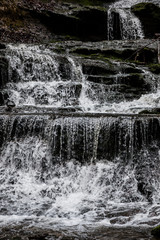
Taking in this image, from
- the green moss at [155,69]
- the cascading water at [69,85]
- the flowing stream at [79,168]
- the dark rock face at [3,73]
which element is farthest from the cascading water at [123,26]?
the dark rock face at [3,73]

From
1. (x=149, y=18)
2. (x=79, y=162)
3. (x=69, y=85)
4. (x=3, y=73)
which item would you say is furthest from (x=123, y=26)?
(x=79, y=162)

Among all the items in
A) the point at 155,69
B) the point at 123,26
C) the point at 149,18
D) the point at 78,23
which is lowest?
the point at 155,69

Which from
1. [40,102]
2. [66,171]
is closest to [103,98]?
[40,102]

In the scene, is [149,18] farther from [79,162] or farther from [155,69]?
[79,162]

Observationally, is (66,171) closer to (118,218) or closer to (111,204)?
(111,204)

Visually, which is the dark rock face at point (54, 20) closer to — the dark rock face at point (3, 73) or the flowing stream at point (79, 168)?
the dark rock face at point (3, 73)

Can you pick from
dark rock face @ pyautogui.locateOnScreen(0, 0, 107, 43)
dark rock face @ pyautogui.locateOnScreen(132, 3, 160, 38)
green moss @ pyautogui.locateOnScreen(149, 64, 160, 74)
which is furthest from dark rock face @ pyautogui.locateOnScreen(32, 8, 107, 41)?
green moss @ pyautogui.locateOnScreen(149, 64, 160, 74)

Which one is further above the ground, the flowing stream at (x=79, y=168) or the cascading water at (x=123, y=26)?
the cascading water at (x=123, y=26)

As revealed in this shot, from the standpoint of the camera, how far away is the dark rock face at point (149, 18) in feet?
55.1

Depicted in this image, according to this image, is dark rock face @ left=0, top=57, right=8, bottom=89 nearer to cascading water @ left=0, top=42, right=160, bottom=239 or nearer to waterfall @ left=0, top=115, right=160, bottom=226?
cascading water @ left=0, top=42, right=160, bottom=239

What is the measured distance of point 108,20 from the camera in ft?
54.7

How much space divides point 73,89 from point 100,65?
5.39ft

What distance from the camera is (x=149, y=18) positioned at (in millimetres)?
16875

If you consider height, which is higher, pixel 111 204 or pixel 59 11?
pixel 59 11
